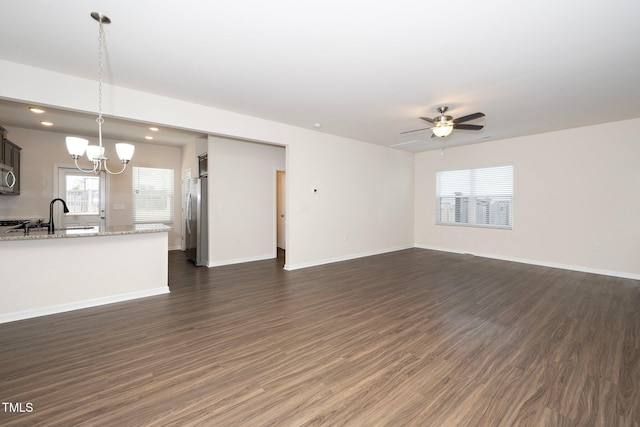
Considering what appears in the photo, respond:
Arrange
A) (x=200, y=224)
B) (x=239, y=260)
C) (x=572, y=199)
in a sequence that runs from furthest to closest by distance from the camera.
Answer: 1. (x=239, y=260)
2. (x=200, y=224)
3. (x=572, y=199)

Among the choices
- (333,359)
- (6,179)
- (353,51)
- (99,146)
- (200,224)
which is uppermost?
(353,51)

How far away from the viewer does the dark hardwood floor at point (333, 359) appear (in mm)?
1746

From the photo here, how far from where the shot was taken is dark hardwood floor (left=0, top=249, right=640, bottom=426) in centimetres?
175

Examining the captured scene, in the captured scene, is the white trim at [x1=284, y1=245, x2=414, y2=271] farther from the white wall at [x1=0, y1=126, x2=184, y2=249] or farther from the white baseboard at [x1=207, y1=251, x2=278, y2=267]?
the white wall at [x1=0, y1=126, x2=184, y2=249]

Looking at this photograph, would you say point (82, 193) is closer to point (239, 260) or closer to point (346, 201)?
point (239, 260)

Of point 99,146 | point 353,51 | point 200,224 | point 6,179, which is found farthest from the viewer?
point 200,224

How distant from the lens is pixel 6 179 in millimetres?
4820

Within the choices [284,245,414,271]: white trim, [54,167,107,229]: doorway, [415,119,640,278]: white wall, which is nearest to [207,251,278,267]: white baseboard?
[284,245,414,271]: white trim

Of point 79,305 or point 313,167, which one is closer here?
point 79,305

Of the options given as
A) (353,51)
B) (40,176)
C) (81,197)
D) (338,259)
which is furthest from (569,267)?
(40,176)

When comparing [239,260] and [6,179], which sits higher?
[6,179]

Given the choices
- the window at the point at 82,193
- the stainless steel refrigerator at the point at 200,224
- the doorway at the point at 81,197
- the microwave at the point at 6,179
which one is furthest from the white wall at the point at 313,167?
the window at the point at 82,193

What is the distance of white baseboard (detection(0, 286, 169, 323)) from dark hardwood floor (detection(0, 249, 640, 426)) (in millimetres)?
125

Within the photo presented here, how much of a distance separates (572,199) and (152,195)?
31.0 feet
